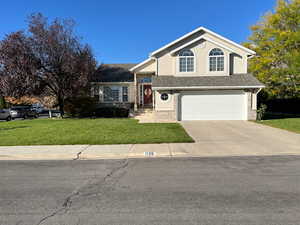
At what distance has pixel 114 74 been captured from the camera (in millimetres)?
24297

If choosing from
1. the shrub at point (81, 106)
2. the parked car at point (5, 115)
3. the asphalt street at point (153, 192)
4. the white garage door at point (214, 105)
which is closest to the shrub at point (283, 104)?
the white garage door at point (214, 105)

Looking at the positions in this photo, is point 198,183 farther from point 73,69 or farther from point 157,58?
point 73,69

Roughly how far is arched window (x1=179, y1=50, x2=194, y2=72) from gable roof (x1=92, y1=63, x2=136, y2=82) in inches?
277

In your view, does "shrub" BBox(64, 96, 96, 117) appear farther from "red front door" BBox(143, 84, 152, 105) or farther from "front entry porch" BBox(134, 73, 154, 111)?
"red front door" BBox(143, 84, 152, 105)

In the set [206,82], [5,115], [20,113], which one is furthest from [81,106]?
[206,82]

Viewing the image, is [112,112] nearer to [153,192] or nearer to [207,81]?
[207,81]

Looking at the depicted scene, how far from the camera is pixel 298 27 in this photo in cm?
2059

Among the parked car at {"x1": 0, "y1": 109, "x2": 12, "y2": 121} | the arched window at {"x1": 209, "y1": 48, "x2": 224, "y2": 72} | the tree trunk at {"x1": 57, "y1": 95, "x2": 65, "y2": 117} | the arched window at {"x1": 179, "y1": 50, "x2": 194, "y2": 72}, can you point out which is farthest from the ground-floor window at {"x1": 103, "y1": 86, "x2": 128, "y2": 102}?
the parked car at {"x1": 0, "y1": 109, "x2": 12, "y2": 121}

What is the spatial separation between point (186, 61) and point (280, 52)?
37.3 ft

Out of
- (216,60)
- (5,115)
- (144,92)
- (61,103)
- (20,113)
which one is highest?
(216,60)

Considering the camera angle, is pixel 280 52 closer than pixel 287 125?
No

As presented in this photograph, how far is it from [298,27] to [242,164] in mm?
21886

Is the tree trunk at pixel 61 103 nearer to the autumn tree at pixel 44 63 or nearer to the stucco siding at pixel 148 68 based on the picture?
the autumn tree at pixel 44 63

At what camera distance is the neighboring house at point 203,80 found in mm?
16094
